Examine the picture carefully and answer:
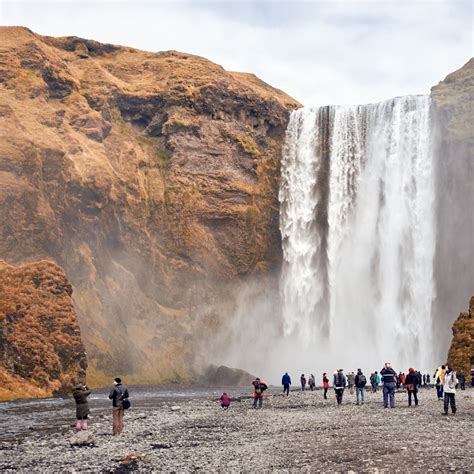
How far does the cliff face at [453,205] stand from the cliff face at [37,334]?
111 feet

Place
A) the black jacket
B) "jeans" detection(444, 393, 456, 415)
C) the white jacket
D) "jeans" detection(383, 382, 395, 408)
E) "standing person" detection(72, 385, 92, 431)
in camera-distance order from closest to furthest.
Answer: the black jacket < "standing person" detection(72, 385, 92, 431) < the white jacket < "jeans" detection(444, 393, 456, 415) < "jeans" detection(383, 382, 395, 408)

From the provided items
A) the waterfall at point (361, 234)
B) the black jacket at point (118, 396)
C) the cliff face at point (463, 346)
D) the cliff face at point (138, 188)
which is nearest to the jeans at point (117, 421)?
→ the black jacket at point (118, 396)

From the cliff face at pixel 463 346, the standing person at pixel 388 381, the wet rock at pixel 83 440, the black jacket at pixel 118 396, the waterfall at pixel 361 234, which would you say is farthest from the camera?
the waterfall at pixel 361 234

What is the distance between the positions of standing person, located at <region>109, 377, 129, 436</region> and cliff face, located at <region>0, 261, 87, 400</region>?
2615cm

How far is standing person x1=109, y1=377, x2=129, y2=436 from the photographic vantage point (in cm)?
2267

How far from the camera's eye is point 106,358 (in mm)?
64500

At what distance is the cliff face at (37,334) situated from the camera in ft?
164

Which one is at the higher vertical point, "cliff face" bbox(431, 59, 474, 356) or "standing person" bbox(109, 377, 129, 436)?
"cliff face" bbox(431, 59, 474, 356)

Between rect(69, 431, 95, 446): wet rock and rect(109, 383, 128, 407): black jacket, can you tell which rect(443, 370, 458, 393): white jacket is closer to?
rect(109, 383, 128, 407): black jacket

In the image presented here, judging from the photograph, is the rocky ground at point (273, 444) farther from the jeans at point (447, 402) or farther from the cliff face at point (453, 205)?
the cliff face at point (453, 205)

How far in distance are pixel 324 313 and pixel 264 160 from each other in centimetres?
1929

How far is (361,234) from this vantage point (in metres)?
75.6

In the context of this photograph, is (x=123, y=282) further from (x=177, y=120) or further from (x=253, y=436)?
(x=253, y=436)

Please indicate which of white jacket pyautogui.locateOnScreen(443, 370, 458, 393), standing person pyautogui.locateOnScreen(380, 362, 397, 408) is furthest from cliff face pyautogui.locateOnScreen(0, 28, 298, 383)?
white jacket pyautogui.locateOnScreen(443, 370, 458, 393)
